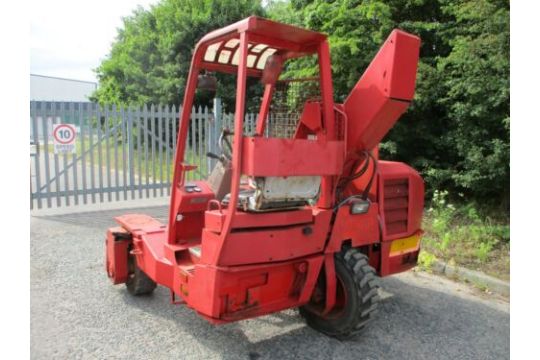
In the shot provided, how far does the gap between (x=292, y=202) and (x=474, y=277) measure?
10.4ft

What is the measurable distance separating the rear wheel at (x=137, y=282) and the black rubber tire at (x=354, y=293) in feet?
6.27

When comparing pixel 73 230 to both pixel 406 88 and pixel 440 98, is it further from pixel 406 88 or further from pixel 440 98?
pixel 440 98

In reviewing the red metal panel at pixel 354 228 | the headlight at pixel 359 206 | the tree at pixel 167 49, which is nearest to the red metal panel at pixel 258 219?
the red metal panel at pixel 354 228

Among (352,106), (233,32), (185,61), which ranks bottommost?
(352,106)

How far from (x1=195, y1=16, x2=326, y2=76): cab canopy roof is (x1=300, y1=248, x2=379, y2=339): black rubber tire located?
1757 mm

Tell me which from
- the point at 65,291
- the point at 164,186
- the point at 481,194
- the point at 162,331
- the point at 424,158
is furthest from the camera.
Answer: the point at 164,186

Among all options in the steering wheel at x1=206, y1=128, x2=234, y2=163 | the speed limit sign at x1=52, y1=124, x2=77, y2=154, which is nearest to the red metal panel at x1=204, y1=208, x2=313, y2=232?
the steering wheel at x1=206, y1=128, x2=234, y2=163

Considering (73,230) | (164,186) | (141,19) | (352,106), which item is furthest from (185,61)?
(352,106)

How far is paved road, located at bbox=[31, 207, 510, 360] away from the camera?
333cm

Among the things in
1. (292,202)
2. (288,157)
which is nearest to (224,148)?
(292,202)

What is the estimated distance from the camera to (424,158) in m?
8.29

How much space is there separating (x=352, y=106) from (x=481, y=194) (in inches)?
210

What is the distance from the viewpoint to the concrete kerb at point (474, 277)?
4766 millimetres

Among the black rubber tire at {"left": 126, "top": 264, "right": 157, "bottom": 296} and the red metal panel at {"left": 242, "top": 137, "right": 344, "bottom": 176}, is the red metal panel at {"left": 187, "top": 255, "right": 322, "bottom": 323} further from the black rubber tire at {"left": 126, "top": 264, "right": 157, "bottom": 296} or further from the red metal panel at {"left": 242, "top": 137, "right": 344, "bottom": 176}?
the black rubber tire at {"left": 126, "top": 264, "right": 157, "bottom": 296}
